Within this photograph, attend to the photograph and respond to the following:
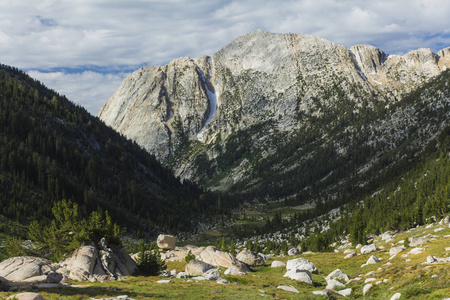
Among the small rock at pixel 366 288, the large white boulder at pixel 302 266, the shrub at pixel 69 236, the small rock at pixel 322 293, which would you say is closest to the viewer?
the small rock at pixel 366 288

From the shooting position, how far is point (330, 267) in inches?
2203

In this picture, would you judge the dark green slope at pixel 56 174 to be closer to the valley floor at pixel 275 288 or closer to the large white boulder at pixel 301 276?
the valley floor at pixel 275 288

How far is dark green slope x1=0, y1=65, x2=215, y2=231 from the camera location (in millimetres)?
120162

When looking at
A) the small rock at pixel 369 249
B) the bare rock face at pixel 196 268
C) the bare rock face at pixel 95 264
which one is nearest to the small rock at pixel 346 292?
the bare rock face at pixel 196 268

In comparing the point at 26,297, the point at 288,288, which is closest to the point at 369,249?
the point at 288,288

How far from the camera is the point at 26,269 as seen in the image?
3416 cm

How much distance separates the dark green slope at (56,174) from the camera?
120162mm

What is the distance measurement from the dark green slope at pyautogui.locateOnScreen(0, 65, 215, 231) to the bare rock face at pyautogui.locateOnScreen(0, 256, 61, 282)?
7747 cm

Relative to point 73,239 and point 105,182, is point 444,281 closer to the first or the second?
point 73,239

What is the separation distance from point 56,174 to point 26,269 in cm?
12131

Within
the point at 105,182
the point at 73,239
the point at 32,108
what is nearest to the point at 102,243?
the point at 73,239

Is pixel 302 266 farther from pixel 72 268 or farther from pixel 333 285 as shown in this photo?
pixel 72 268

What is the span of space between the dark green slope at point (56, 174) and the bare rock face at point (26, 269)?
77472 millimetres

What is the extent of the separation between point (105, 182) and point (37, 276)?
147096 millimetres
